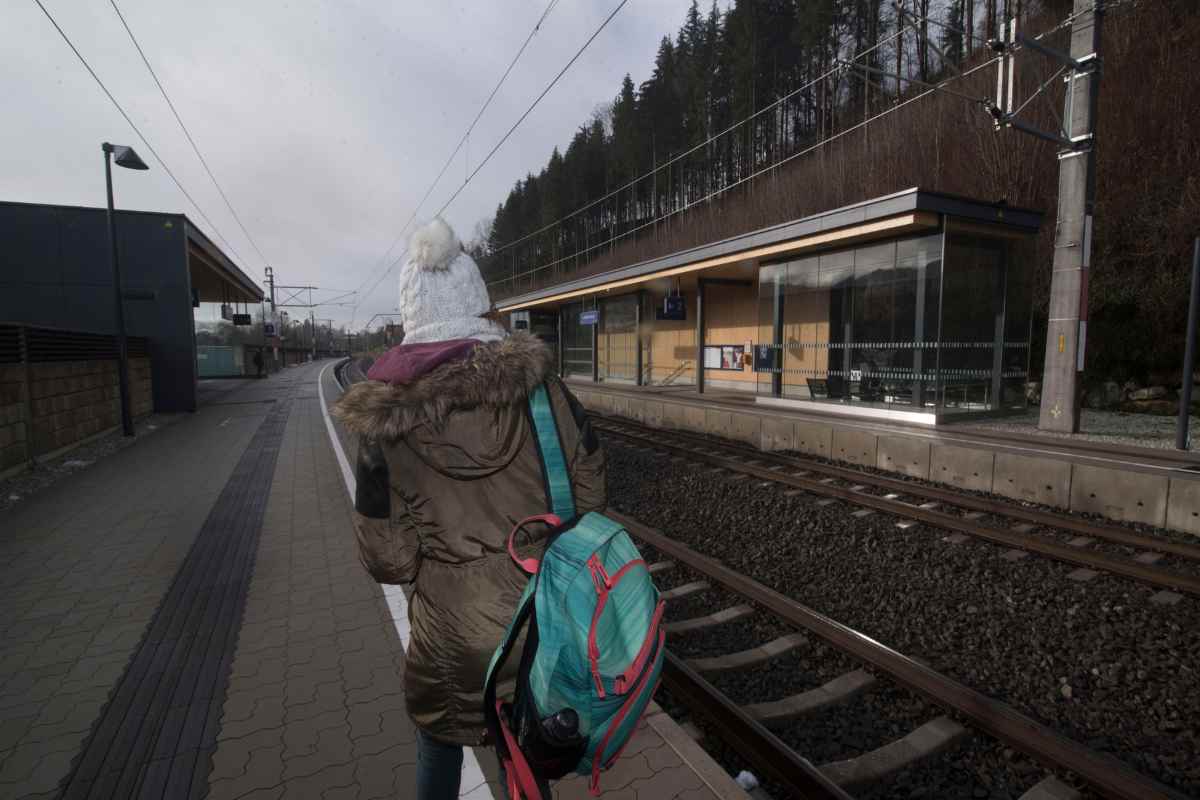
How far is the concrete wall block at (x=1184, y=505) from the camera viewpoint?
18.9ft

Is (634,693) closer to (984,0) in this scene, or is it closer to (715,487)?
(715,487)

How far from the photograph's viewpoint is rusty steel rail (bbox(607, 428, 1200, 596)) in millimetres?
4625

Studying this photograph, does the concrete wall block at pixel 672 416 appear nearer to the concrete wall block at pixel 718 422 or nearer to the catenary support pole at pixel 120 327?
the concrete wall block at pixel 718 422

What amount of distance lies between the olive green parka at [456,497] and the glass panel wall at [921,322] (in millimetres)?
10894

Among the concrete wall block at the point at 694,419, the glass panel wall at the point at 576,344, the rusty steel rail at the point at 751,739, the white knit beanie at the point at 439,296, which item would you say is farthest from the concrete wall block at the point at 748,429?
the glass panel wall at the point at 576,344

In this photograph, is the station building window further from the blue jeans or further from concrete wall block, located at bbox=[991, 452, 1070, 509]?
the blue jeans

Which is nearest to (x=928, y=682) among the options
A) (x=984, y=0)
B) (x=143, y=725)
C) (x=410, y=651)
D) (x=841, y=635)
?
(x=841, y=635)

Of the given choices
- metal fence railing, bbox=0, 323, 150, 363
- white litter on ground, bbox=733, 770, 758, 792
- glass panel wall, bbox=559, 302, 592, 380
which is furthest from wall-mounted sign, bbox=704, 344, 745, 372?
white litter on ground, bbox=733, 770, 758, 792

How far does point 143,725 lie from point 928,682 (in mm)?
4070

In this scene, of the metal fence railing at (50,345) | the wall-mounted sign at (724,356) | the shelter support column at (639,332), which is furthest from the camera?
the shelter support column at (639,332)

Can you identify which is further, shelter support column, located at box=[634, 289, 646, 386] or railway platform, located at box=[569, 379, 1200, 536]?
shelter support column, located at box=[634, 289, 646, 386]

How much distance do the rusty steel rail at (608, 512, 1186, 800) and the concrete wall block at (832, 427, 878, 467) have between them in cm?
540

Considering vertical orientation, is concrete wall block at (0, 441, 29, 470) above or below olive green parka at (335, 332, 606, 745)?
below

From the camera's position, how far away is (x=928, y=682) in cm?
329
